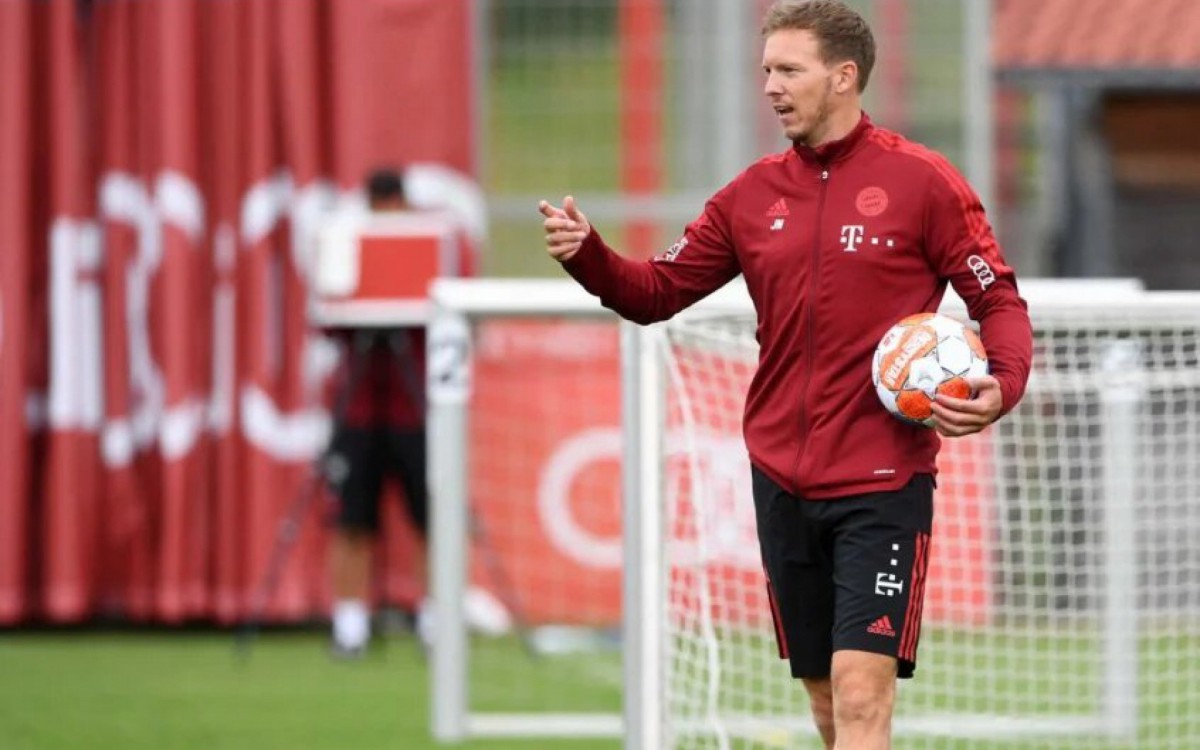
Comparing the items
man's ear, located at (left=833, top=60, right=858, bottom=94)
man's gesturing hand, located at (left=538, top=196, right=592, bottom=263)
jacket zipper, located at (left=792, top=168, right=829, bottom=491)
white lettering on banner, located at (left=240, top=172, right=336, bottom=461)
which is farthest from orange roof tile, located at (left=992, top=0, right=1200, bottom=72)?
man's gesturing hand, located at (left=538, top=196, right=592, bottom=263)

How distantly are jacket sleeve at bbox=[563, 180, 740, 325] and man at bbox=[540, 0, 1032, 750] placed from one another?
0.03 metres

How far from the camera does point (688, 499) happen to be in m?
7.52

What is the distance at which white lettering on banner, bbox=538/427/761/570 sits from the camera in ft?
23.8

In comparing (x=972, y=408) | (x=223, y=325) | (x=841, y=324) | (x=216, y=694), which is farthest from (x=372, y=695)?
(x=972, y=408)

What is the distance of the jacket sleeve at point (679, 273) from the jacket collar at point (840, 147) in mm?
226

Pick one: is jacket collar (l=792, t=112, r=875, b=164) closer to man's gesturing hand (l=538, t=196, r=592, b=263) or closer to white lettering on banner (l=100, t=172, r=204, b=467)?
man's gesturing hand (l=538, t=196, r=592, b=263)

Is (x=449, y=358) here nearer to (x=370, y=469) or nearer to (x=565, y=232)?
(x=370, y=469)

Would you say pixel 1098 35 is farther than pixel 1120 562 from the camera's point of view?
Yes

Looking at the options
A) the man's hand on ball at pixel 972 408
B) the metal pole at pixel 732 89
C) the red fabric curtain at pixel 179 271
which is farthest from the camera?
the metal pole at pixel 732 89

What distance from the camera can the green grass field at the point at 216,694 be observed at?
823 cm

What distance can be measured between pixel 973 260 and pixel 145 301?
6.87m

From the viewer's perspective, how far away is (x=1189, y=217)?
488 inches

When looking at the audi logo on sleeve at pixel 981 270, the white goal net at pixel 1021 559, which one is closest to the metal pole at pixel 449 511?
the white goal net at pixel 1021 559

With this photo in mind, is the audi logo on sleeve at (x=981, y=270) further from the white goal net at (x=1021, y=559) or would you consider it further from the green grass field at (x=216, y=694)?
the green grass field at (x=216, y=694)
